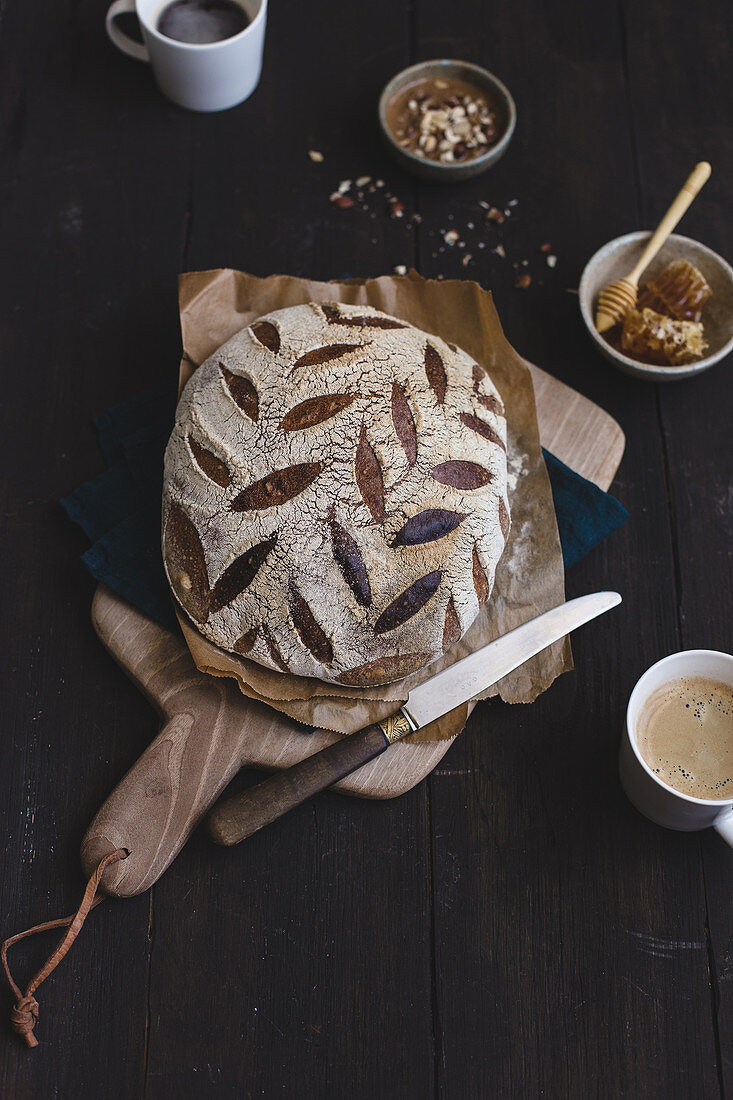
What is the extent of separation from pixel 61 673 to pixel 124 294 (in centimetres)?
81

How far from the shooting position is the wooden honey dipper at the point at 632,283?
178 centimetres

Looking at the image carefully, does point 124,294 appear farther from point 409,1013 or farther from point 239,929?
point 409,1013

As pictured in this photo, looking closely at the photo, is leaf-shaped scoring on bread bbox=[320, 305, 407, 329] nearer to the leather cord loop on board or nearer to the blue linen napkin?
the blue linen napkin

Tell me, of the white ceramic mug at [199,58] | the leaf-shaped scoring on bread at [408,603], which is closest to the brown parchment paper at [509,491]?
the leaf-shaped scoring on bread at [408,603]

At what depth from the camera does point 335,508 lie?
4.59 feet

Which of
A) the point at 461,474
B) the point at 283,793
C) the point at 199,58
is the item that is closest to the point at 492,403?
the point at 461,474

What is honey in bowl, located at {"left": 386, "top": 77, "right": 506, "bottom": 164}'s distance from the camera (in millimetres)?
1957

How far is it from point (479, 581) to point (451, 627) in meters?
0.09

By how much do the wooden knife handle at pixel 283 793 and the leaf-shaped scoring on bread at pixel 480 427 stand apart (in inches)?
21.4

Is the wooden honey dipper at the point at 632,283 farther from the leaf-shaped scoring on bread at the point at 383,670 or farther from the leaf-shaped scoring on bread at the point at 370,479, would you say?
the leaf-shaped scoring on bread at the point at 383,670

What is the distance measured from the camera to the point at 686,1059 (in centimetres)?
144

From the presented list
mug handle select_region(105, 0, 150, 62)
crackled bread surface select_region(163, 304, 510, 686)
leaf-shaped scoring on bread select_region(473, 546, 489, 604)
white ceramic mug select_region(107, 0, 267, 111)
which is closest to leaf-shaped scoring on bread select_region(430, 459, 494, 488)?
crackled bread surface select_region(163, 304, 510, 686)

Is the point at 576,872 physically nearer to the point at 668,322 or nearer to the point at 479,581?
the point at 479,581

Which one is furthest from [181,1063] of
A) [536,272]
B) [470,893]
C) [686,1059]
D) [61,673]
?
[536,272]
